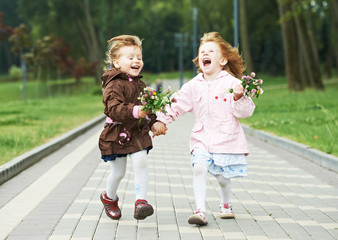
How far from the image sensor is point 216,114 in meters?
5.23

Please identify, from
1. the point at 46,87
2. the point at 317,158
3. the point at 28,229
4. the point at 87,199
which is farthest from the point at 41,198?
the point at 46,87

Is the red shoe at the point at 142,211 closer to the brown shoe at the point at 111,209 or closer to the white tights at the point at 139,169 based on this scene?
the white tights at the point at 139,169

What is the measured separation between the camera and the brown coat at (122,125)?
5004mm

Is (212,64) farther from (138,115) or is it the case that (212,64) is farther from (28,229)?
(28,229)

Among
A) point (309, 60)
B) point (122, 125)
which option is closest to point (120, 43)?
point (122, 125)

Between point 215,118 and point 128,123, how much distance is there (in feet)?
2.50

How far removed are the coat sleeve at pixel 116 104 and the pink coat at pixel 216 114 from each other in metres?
0.40

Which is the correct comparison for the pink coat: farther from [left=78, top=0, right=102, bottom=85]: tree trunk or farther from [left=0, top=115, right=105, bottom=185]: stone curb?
[left=78, top=0, right=102, bottom=85]: tree trunk

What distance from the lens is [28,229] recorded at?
5.05 meters

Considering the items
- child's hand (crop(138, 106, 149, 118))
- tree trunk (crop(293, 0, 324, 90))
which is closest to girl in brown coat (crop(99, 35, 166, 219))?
child's hand (crop(138, 106, 149, 118))

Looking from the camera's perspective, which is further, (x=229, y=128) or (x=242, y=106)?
(x=229, y=128)

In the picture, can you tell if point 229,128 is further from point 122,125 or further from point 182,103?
point 122,125

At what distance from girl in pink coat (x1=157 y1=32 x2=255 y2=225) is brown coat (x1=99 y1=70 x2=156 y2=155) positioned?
24 centimetres

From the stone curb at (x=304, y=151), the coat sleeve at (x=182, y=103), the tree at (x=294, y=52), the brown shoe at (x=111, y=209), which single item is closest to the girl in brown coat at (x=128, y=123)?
the coat sleeve at (x=182, y=103)
